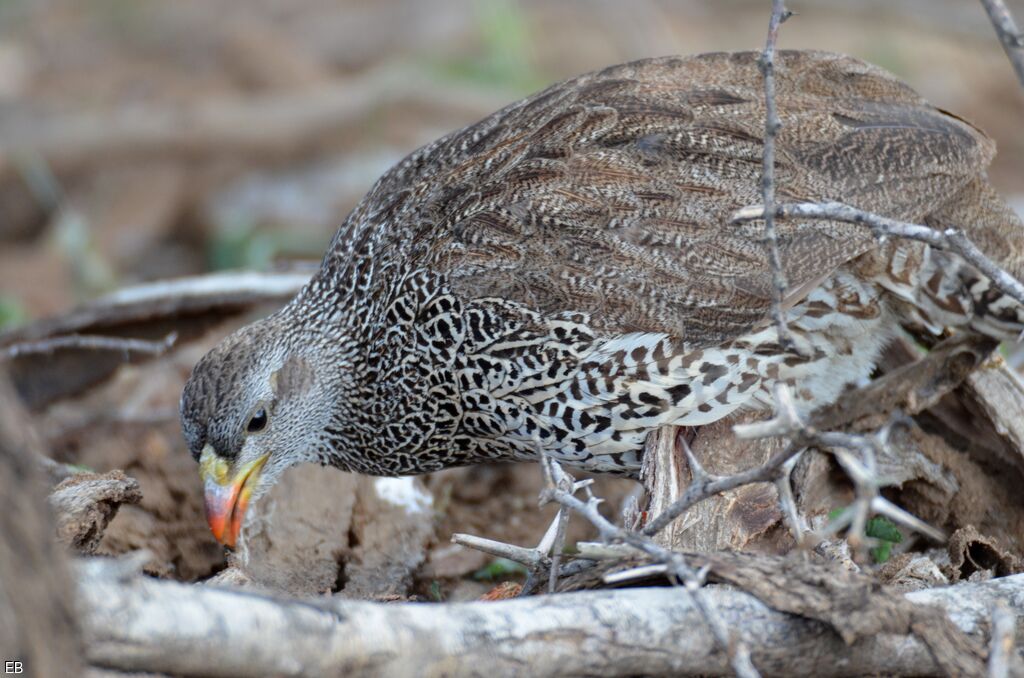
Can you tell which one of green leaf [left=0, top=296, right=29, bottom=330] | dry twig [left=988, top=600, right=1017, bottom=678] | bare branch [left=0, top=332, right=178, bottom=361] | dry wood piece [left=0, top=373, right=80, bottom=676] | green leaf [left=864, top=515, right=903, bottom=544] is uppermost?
green leaf [left=0, top=296, right=29, bottom=330]

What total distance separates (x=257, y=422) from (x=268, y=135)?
5357 mm

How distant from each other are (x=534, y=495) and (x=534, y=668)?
2.68m

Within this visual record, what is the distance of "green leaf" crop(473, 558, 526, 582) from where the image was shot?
488 cm

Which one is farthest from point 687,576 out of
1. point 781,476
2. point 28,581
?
point 28,581

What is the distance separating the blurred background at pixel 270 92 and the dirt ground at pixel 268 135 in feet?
0.07

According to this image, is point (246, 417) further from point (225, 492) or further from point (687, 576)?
point (687, 576)

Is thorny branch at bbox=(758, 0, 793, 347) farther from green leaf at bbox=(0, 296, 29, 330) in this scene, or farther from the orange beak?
green leaf at bbox=(0, 296, 29, 330)

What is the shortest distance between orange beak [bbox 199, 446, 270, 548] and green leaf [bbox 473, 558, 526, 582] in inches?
37.5

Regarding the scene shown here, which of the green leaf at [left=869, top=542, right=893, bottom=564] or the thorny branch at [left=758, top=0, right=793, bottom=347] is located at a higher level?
the thorny branch at [left=758, top=0, right=793, bottom=347]

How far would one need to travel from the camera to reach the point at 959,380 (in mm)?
4512

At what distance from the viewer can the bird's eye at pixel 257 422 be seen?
4.70 metres

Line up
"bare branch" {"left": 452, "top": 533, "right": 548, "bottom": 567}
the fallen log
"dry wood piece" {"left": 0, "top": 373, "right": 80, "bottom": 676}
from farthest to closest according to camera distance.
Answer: "bare branch" {"left": 452, "top": 533, "right": 548, "bottom": 567}
the fallen log
"dry wood piece" {"left": 0, "top": 373, "right": 80, "bottom": 676}

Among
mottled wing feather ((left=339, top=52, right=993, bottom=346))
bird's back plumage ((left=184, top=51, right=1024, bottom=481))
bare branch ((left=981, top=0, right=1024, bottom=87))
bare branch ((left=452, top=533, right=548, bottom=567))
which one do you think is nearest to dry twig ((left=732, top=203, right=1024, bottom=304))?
bare branch ((left=981, top=0, right=1024, bottom=87))

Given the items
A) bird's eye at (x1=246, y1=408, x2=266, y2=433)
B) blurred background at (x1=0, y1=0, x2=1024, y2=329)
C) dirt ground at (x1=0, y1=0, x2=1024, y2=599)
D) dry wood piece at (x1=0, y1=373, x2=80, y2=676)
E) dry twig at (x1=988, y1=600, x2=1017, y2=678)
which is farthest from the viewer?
blurred background at (x1=0, y1=0, x2=1024, y2=329)
